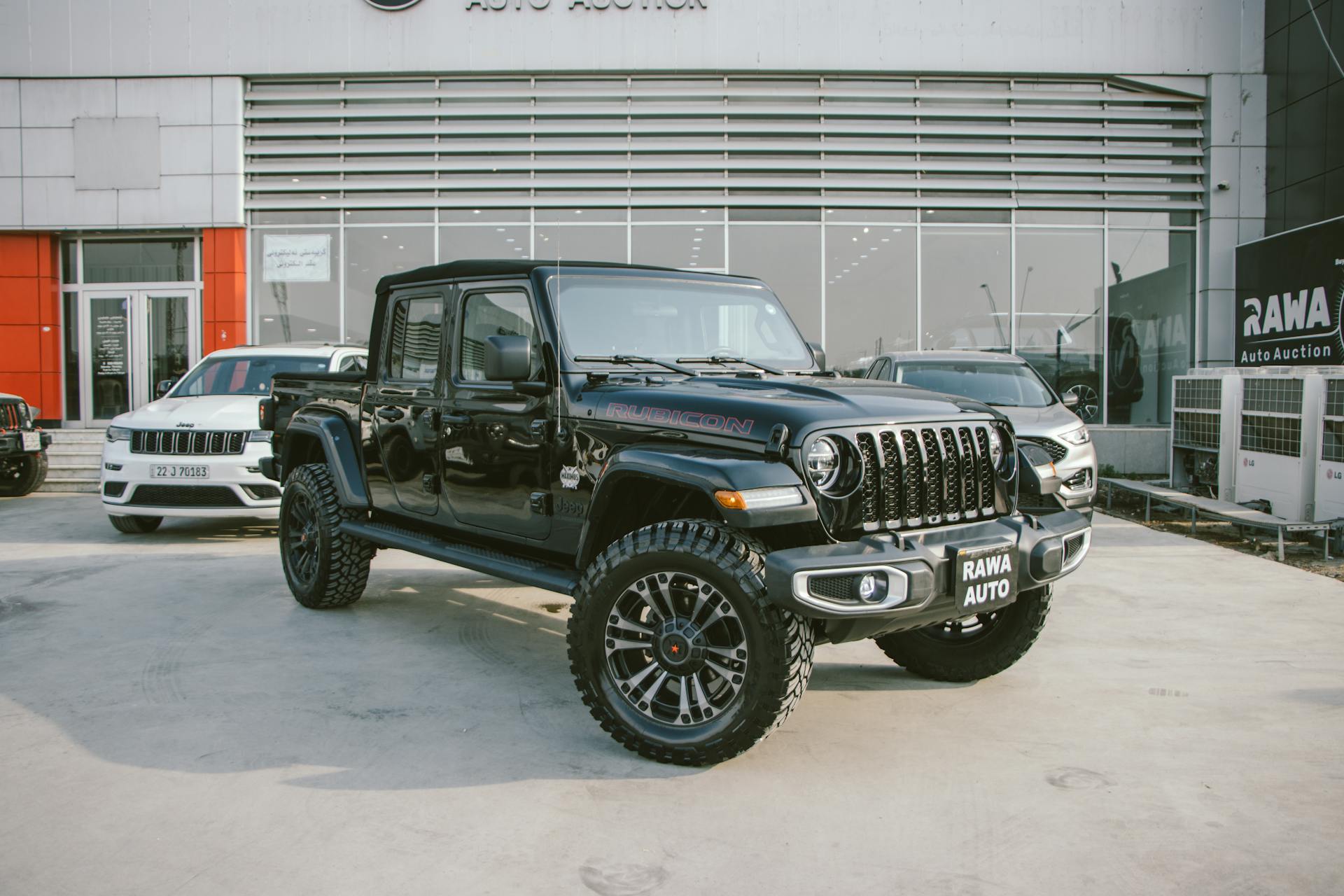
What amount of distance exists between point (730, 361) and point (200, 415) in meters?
6.06

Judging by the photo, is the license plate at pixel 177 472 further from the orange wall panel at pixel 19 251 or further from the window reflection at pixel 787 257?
the orange wall panel at pixel 19 251

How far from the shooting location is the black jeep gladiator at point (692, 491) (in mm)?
3467

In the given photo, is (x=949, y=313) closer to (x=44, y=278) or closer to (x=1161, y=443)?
(x=1161, y=443)

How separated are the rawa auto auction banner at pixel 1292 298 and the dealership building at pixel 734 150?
23.5 inches

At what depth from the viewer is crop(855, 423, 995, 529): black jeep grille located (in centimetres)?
364

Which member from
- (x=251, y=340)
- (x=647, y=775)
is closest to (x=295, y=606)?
(x=647, y=775)

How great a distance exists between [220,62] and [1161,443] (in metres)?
15.9

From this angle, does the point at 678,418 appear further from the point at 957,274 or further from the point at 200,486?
the point at 957,274

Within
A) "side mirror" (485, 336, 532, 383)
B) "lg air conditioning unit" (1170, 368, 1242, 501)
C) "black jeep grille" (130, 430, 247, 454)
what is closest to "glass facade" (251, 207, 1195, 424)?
"lg air conditioning unit" (1170, 368, 1242, 501)

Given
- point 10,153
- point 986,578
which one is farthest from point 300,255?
point 986,578

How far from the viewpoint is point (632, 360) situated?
4.51 metres

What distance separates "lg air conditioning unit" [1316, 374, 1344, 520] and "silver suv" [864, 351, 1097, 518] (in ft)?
6.51

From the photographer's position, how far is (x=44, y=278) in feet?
54.1

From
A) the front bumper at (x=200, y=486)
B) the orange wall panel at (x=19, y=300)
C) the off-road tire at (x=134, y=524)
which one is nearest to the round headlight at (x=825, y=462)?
the front bumper at (x=200, y=486)
